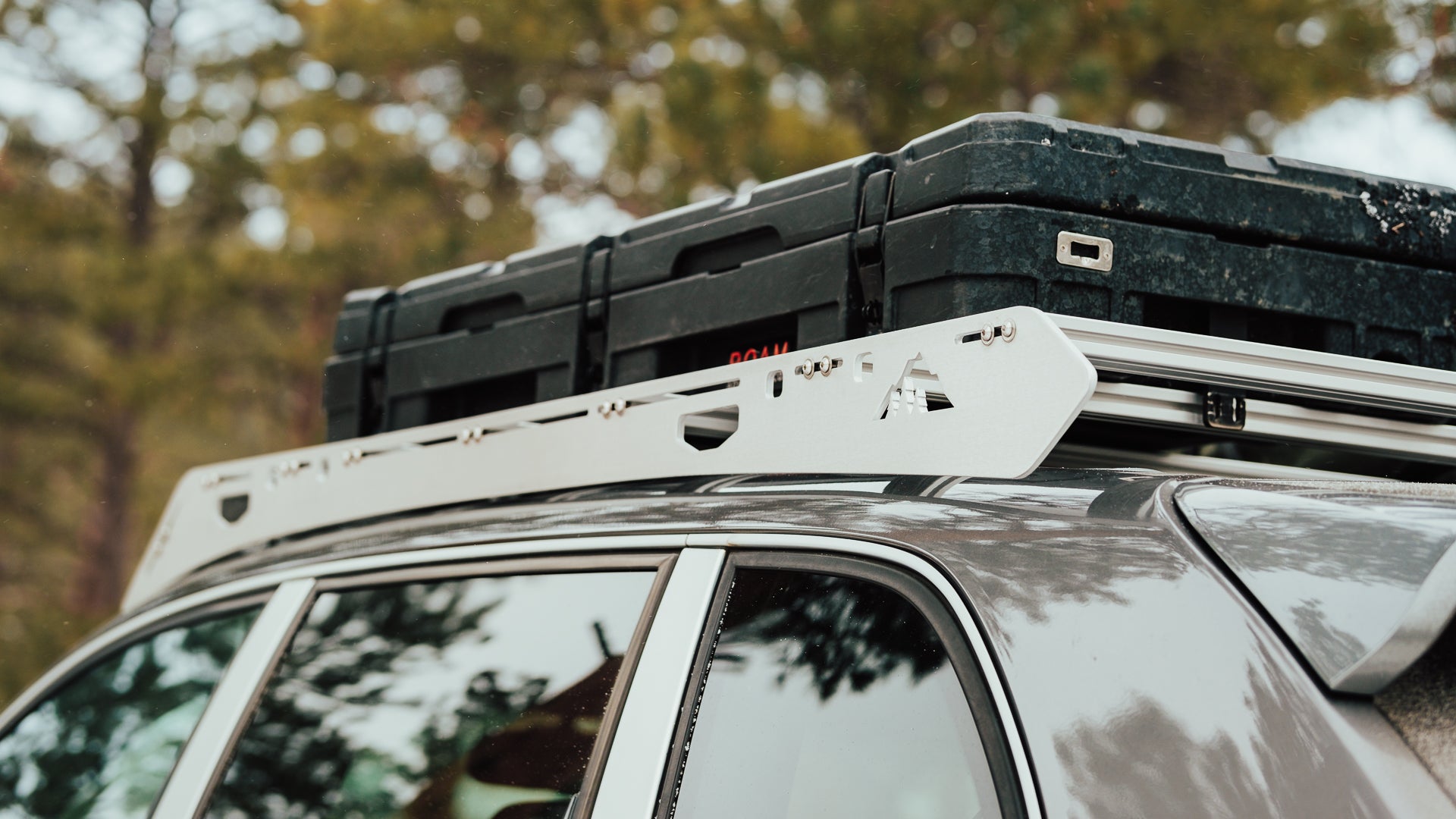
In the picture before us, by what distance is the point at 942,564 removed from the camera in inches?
63.2

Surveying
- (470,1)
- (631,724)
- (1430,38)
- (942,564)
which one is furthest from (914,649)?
(470,1)

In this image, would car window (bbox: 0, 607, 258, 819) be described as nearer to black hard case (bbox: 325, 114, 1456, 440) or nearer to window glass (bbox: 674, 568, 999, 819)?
black hard case (bbox: 325, 114, 1456, 440)

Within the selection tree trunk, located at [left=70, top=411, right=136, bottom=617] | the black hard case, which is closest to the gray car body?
the black hard case

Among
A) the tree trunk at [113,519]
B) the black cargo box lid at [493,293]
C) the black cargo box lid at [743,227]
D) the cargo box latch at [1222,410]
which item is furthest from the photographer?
the tree trunk at [113,519]

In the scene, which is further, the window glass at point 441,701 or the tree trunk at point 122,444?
the tree trunk at point 122,444

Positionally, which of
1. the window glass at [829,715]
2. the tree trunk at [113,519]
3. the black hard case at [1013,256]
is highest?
the tree trunk at [113,519]

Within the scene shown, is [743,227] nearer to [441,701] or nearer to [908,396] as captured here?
[908,396]

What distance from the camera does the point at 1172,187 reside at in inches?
88.5

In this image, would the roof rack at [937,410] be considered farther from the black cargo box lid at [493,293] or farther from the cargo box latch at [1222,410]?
the black cargo box lid at [493,293]

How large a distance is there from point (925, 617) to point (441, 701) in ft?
3.08

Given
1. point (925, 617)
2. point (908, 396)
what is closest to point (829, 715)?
point (925, 617)

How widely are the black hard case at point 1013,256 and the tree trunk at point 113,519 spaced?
41.7 ft

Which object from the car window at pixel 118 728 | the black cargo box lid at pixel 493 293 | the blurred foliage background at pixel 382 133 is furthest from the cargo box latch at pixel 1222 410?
the blurred foliage background at pixel 382 133

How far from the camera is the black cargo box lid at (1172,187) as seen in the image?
2178 mm
